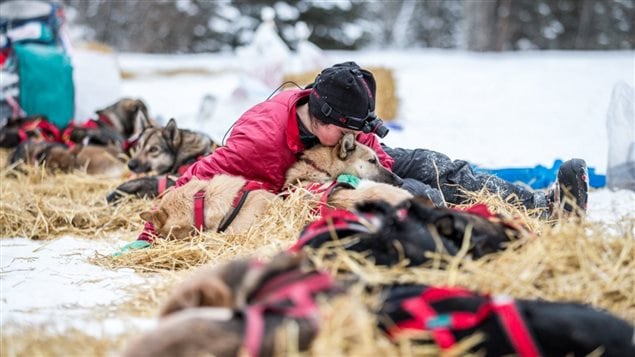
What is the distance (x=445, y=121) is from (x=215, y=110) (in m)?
3.53

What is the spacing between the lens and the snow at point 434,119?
10.8ft

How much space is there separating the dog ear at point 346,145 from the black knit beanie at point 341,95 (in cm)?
18

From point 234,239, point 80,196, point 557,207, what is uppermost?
point 557,207

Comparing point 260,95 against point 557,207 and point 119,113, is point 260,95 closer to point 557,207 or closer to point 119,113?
point 119,113

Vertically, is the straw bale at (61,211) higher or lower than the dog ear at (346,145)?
lower

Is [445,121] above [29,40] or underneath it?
underneath

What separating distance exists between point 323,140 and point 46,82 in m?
6.17

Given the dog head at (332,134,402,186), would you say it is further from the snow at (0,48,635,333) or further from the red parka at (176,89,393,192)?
the snow at (0,48,635,333)

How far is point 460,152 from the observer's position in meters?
7.57

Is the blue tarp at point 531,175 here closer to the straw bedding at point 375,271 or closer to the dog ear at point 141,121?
the straw bedding at point 375,271

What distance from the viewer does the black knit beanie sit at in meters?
4.27

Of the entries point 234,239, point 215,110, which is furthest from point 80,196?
point 215,110

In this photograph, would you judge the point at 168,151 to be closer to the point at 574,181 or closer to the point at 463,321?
the point at 574,181

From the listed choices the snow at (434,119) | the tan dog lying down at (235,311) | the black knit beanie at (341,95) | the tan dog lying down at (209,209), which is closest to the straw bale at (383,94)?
the snow at (434,119)
